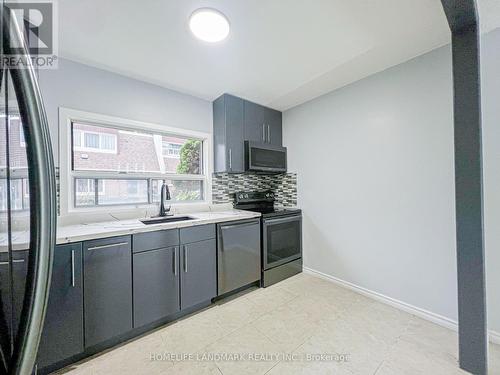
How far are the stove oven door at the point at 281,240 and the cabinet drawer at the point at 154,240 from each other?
1075 mm

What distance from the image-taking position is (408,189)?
197 cm

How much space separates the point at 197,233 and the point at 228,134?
1.31 meters

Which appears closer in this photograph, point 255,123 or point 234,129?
point 234,129

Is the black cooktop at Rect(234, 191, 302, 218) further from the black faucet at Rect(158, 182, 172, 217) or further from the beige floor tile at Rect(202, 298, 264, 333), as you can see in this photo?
the beige floor tile at Rect(202, 298, 264, 333)

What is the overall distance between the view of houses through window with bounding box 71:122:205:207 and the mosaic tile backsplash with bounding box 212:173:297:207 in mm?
236

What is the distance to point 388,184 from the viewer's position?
210 centimetres

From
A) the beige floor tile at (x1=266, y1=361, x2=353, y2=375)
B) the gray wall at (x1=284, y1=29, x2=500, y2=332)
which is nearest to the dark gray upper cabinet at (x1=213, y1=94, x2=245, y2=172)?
the gray wall at (x1=284, y1=29, x2=500, y2=332)

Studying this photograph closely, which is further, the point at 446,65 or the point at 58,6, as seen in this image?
the point at 446,65

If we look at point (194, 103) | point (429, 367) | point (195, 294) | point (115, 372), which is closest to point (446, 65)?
point (429, 367)

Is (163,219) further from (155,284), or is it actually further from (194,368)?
(194,368)

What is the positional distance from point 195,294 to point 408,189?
220 centimetres

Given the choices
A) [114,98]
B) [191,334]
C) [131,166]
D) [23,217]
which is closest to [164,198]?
[131,166]

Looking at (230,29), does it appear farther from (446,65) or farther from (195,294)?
(195,294)

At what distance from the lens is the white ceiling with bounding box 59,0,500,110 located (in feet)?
4.54
